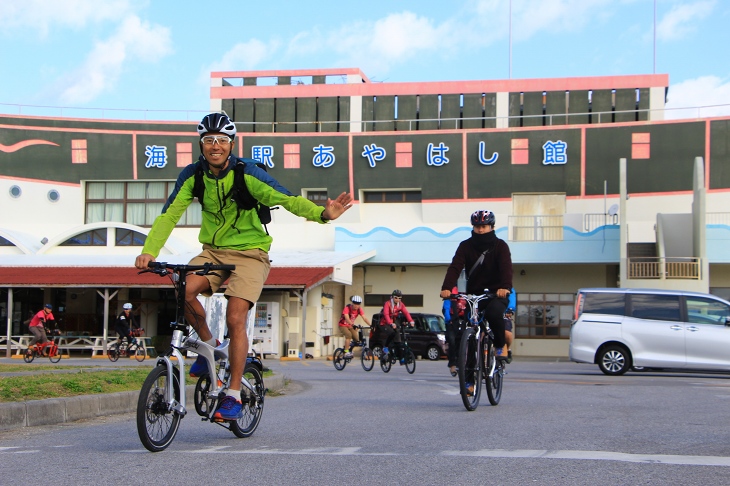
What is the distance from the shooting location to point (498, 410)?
9227 mm

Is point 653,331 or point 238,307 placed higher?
point 238,307

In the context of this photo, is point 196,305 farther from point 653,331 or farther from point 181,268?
point 653,331

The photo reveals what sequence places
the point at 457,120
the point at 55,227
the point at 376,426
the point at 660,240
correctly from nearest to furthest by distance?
the point at 376,426, the point at 660,240, the point at 55,227, the point at 457,120

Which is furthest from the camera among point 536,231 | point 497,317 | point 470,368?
point 536,231

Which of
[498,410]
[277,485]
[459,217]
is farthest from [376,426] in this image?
[459,217]

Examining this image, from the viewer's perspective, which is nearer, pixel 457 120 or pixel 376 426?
pixel 376 426

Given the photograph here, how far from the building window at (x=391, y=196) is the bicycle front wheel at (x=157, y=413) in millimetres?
35908

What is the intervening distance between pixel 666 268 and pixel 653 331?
13576mm

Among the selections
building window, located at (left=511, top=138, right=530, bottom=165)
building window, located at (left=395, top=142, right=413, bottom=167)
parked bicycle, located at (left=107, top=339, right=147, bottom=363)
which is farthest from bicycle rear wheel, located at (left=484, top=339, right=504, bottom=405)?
building window, located at (left=395, top=142, right=413, bottom=167)

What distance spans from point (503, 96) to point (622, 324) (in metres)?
27.7

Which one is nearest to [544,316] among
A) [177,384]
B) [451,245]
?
[451,245]

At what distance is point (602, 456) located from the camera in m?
5.70

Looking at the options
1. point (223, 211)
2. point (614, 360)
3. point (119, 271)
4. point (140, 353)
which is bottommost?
point (140, 353)

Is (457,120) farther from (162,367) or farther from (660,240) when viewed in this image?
(162,367)
